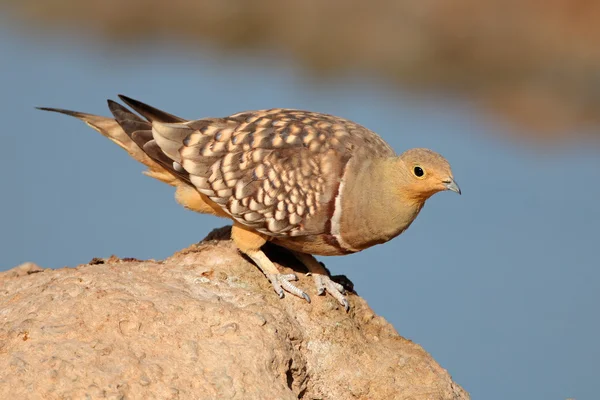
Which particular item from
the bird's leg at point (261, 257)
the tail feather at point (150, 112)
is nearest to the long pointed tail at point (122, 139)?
the tail feather at point (150, 112)

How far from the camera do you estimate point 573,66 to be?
22.7m

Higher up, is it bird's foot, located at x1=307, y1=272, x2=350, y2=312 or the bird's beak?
the bird's beak

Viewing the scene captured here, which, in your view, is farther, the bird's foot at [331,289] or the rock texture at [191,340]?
the bird's foot at [331,289]

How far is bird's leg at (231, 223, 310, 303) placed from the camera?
7.45 metres

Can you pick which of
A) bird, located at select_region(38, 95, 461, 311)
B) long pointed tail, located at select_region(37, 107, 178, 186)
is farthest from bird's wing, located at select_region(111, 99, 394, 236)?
long pointed tail, located at select_region(37, 107, 178, 186)

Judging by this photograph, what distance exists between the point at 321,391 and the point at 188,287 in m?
1.19

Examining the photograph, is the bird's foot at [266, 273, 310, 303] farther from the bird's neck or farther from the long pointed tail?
the long pointed tail

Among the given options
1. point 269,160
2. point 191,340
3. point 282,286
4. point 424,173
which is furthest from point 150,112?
point 191,340

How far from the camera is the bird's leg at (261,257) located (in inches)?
293

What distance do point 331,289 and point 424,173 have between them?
1.13m

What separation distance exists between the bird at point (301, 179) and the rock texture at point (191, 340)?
0.32 metres

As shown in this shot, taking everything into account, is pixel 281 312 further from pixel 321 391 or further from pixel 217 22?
pixel 217 22

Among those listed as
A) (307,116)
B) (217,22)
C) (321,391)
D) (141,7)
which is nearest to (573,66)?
(217,22)

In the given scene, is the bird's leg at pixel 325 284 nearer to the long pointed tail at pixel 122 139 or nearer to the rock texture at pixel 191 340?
the rock texture at pixel 191 340
